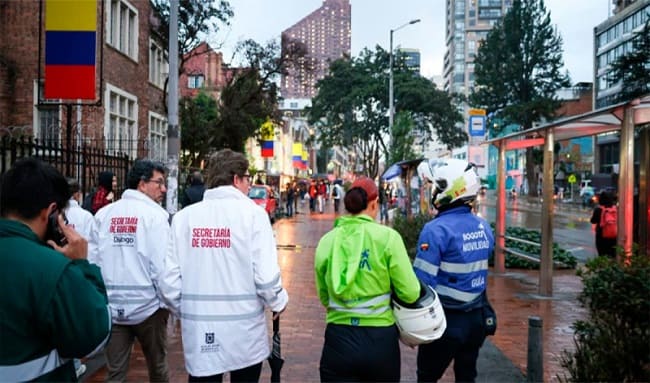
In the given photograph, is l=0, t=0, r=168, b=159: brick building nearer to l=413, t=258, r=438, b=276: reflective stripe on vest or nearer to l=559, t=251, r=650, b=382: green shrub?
l=413, t=258, r=438, b=276: reflective stripe on vest

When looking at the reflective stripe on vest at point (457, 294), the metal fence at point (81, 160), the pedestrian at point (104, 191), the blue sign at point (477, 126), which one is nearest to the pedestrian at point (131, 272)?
the reflective stripe on vest at point (457, 294)

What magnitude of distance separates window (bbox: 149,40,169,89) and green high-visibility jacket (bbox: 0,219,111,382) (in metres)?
22.7

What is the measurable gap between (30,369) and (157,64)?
79.1 ft

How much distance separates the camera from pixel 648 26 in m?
33.2

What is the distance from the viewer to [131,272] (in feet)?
14.4

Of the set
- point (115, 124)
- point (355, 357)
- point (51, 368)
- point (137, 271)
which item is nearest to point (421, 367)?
point (355, 357)

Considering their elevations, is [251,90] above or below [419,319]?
above

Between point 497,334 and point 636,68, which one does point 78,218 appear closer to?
point 497,334

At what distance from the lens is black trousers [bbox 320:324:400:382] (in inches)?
138

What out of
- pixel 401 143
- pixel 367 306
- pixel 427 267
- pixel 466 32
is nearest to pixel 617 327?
pixel 427 267

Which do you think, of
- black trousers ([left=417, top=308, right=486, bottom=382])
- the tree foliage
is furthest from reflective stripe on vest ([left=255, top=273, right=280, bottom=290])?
the tree foliage

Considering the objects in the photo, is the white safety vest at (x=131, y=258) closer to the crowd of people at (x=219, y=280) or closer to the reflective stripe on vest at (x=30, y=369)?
the crowd of people at (x=219, y=280)

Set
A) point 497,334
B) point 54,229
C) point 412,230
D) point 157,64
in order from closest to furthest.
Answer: point 54,229 < point 497,334 < point 412,230 < point 157,64

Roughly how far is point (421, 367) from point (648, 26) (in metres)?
35.1
